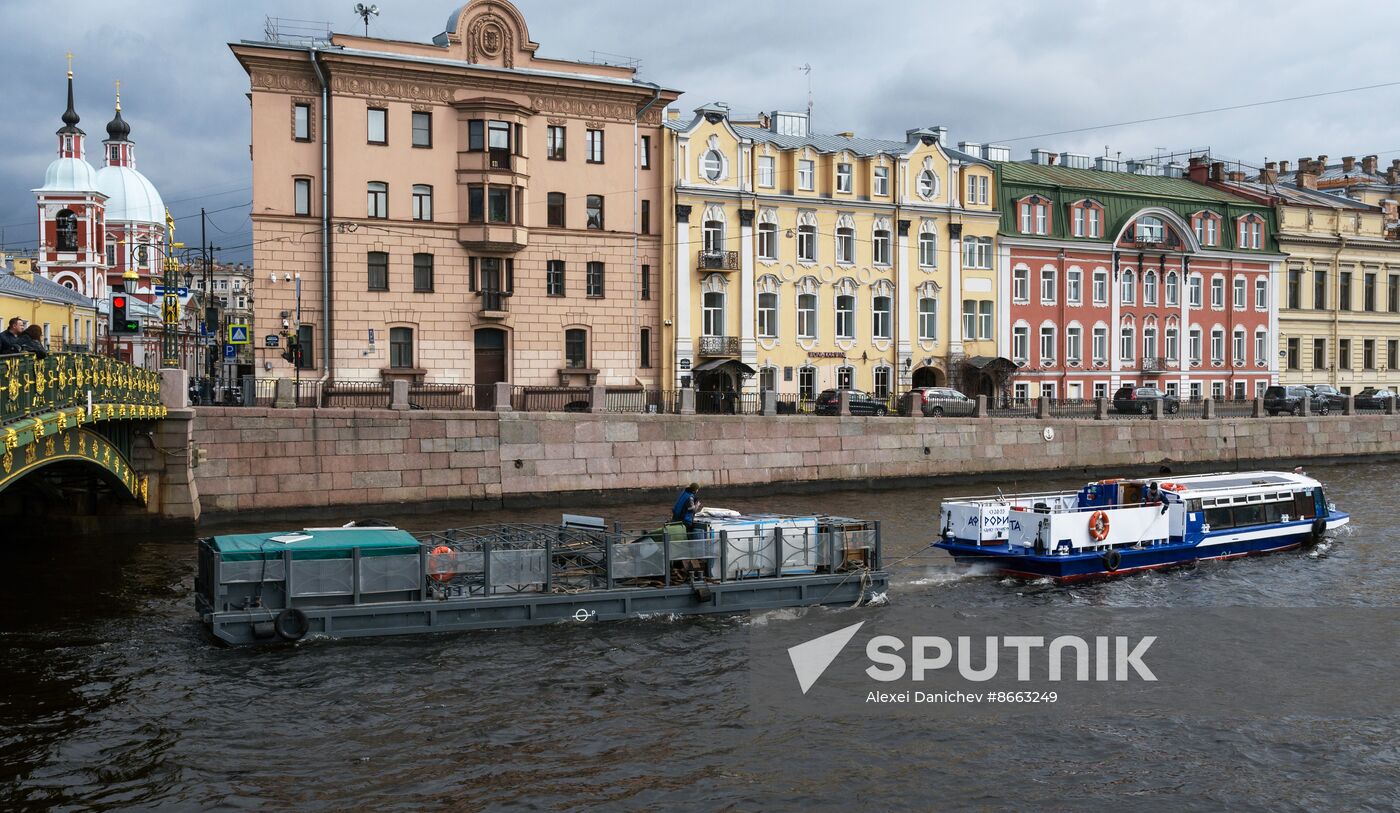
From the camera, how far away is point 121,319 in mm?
23625

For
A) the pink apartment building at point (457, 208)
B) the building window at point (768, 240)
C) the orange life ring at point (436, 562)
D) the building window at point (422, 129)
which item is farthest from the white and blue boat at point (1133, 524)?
the building window at point (422, 129)

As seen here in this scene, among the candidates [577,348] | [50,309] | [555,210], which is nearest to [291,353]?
[577,348]

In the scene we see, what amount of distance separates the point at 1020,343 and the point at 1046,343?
1.55m

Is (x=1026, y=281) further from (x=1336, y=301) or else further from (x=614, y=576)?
(x=614, y=576)

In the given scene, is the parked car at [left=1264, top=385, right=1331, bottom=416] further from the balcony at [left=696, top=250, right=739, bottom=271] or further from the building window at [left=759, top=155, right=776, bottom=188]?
the balcony at [left=696, top=250, right=739, bottom=271]

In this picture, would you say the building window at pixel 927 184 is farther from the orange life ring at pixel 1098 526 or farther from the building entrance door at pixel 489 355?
the orange life ring at pixel 1098 526

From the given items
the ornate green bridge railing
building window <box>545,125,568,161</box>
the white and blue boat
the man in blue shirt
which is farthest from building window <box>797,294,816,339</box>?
the man in blue shirt

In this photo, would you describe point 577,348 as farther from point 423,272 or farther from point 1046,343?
point 1046,343

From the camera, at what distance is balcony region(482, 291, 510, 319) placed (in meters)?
42.8

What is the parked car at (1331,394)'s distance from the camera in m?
53.1

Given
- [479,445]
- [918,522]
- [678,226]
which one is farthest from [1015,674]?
[678,226]

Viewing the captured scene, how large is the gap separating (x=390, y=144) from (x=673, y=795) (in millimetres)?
32700

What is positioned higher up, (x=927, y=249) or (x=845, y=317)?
(x=927, y=249)

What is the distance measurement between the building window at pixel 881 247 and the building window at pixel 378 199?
19.4 meters
